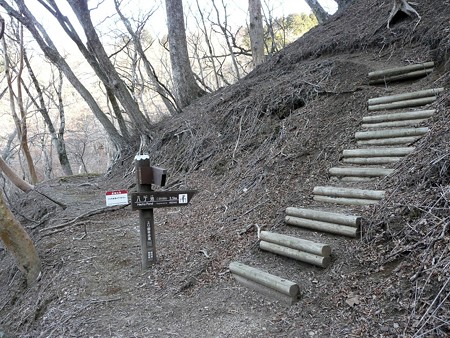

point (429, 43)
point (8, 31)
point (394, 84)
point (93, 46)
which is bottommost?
point (394, 84)

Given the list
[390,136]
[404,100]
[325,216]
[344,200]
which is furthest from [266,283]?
[404,100]

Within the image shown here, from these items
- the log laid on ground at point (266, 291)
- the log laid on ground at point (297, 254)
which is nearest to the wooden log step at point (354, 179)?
the log laid on ground at point (297, 254)

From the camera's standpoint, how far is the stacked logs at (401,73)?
6.48 meters

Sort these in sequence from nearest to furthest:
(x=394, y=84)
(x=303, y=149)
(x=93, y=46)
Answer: (x=303, y=149)
(x=394, y=84)
(x=93, y=46)

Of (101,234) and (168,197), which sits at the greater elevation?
(168,197)

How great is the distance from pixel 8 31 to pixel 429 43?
58.8 feet

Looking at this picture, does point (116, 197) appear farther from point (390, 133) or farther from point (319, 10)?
point (319, 10)

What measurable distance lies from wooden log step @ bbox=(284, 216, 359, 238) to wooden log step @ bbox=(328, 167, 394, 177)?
1211 mm

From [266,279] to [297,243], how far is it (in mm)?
582

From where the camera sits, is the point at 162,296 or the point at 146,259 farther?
the point at 146,259

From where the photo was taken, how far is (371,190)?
14.8ft

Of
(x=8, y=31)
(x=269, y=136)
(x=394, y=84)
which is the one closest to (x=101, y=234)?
(x=269, y=136)

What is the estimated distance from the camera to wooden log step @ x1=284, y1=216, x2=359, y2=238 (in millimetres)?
A: 4018

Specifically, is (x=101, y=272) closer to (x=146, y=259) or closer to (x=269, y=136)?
(x=146, y=259)
